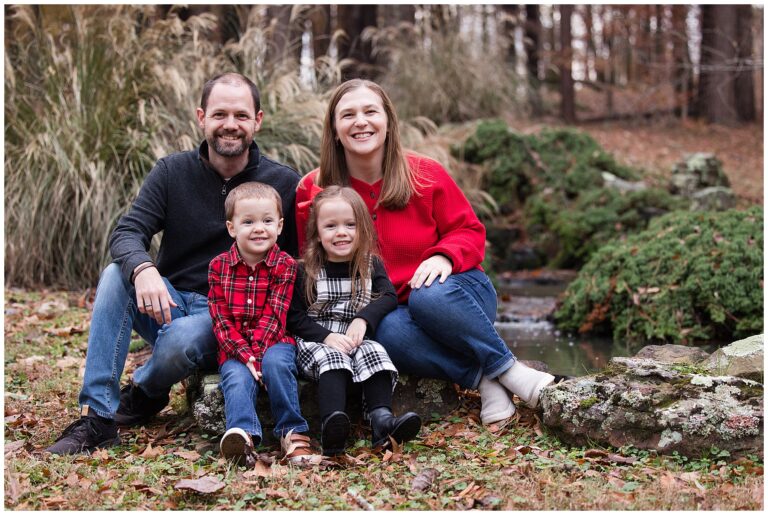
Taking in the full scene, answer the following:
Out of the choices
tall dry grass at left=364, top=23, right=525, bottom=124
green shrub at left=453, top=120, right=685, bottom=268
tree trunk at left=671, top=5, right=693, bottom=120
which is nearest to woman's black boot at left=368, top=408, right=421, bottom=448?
green shrub at left=453, top=120, right=685, bottom=268

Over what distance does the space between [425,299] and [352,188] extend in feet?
2.06

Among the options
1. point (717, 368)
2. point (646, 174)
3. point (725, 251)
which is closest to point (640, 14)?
point (646, 174)

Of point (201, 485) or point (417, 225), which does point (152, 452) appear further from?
point (417, 225)

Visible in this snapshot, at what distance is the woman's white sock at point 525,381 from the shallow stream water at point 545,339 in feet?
→ 1.69

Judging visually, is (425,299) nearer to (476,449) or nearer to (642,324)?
(476,449)

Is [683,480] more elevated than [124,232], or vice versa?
[124,232]

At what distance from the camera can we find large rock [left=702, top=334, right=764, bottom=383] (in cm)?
320

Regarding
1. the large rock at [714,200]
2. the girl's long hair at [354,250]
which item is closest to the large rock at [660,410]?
the girl's long hair at [354,250]

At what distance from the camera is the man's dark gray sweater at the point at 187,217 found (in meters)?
3.47

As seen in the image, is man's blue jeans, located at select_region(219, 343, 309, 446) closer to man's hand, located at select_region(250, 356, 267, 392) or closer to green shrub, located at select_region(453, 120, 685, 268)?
man's hand, located at select_region(250, 356, 267, 392)

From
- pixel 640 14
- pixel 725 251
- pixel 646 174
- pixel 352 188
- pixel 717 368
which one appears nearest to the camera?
pixel 717 368

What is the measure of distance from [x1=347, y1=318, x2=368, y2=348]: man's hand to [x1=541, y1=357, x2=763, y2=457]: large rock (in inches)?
29.3

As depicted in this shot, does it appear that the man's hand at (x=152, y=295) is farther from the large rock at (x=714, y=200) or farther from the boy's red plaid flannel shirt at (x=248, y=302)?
the large rock at (x=714, y=200)

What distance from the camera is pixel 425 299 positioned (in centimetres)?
320
